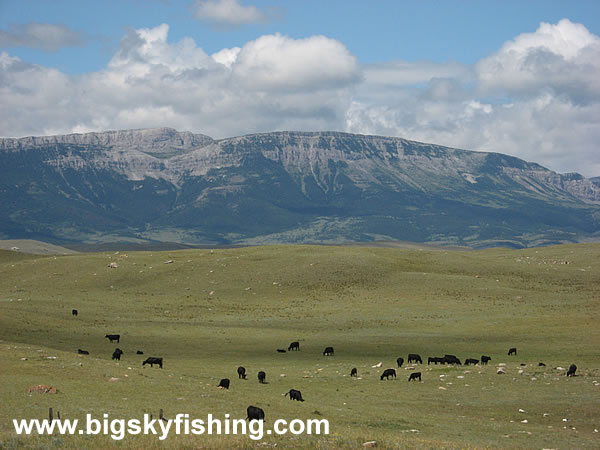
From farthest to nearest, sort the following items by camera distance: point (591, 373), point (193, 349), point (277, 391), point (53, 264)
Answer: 1. point (53, 264)
2. point (193, 349)
3. point (591, 373)
4. point (277, 391)

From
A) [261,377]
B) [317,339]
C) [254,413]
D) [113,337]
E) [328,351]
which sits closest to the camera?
[254,413]

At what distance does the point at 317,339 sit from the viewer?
64938mm

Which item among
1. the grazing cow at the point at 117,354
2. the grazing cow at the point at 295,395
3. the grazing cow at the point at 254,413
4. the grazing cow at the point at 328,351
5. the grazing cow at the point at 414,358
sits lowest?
the grazing cow at the point at 328,351

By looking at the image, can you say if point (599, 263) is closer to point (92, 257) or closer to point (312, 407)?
point (92, 257)

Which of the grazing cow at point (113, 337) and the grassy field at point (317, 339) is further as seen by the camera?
the grazing cow at point (113, 337)

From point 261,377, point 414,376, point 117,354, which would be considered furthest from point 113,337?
point 414,376

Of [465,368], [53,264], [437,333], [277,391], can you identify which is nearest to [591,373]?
[465,368]

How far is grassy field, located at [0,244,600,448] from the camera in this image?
30562 millimetres

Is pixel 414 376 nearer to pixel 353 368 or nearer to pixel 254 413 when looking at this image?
pixel 353 368

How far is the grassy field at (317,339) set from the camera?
30.6 m

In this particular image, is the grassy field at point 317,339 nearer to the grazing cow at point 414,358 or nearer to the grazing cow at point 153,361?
the grazing cow at point 153,361

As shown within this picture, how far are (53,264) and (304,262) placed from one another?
42658 millimetres

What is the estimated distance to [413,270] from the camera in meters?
110

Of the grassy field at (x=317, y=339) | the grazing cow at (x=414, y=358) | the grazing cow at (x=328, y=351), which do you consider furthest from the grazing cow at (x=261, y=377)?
the grazing cow at (x=328, y=351)
